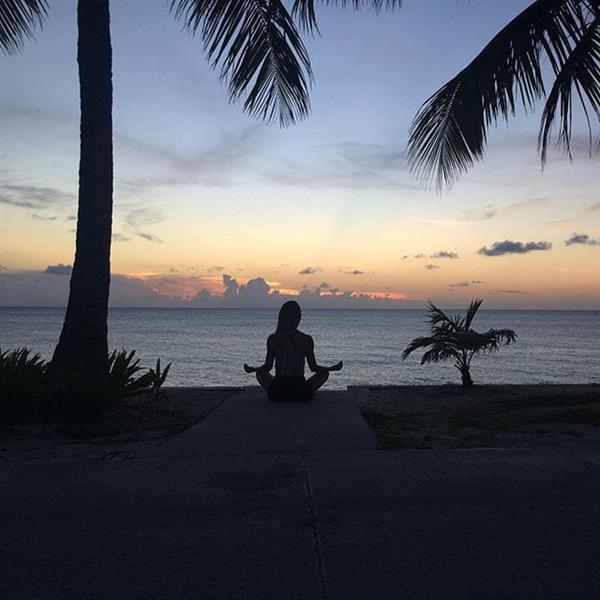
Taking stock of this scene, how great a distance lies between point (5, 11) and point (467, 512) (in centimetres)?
876

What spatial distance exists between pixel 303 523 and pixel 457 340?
8566 millimetres

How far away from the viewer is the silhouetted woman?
7.67 m

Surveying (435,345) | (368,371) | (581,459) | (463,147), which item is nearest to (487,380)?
(368,371)

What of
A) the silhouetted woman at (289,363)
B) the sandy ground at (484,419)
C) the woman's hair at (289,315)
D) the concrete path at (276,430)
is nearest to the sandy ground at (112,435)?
the concrete path at (276,430)

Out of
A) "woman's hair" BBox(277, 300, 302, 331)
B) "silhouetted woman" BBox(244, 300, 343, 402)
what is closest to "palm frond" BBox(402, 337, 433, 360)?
"silhouetted woman" BBox(244, 300, 343, 402)

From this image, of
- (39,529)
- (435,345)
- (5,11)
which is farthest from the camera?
(435,345)

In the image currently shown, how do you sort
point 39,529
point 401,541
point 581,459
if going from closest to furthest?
1. point 401,541
2. point 39,529
3. point 581,459

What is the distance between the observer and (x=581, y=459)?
4523 mm

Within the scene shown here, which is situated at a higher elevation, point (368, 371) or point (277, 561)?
point (277, 561)

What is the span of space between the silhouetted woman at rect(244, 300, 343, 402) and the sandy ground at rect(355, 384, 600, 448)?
34.2 inches

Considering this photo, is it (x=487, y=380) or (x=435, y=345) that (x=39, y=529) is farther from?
(x=487, y=380)

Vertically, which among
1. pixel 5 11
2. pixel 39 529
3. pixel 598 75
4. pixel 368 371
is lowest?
pixel 368 371

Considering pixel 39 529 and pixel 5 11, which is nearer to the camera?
pixel 39 529

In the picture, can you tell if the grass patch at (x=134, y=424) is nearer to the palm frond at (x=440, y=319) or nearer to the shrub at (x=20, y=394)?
the shrub at (x=20, y=394)
